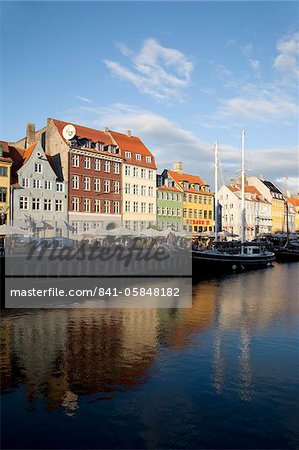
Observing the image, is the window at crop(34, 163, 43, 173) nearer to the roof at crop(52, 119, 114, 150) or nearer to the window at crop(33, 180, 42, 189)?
the window at crop(33, 180, 42, 189)

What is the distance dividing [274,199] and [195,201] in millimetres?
41038

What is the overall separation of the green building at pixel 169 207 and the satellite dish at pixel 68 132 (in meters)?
23.5

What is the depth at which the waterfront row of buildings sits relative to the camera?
55719mm

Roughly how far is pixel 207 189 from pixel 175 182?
41.4 ft

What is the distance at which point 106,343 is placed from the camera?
1920cm

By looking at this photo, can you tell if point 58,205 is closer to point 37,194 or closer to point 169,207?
Answer: point 37,194

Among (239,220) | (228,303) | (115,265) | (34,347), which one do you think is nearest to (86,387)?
(34,347)

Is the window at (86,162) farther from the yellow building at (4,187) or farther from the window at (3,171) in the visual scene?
the window at (3,171)

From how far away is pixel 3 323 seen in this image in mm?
23219

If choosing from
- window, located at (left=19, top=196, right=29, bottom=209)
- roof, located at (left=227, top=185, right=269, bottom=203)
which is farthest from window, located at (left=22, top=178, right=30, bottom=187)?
roof, located at (left=227, top=185, right=269, bottom=203)

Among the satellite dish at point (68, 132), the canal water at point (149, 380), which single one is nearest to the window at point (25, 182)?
the satellite dish at point (68, 132)

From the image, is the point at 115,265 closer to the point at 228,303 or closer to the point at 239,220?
the point at 228,303

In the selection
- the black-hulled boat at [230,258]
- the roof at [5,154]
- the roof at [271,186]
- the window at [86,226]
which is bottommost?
the black-hulled boat at [230,258]

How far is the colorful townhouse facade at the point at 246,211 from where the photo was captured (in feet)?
336
